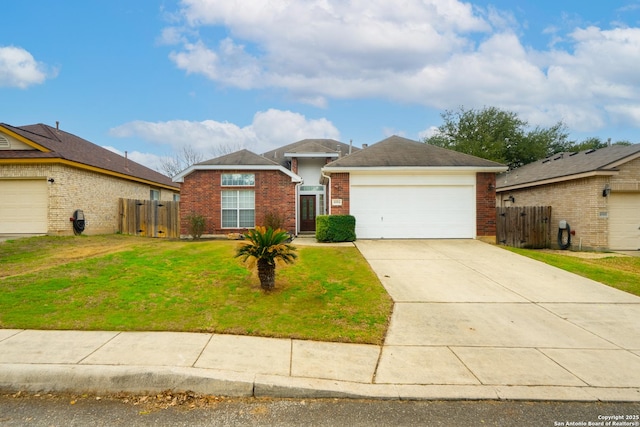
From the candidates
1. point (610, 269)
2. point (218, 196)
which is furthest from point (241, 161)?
point (610, 269)

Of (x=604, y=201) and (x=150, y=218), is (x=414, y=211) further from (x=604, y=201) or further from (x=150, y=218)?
(x=150, y=218)

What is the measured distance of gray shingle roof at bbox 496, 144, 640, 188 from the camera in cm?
1390

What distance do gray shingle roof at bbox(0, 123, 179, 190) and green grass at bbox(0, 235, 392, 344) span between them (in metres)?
6.07

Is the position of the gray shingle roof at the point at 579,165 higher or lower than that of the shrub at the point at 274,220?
higher

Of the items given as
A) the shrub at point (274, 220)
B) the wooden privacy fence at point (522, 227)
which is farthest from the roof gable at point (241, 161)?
the wooden privacy fence at point (522, 227)

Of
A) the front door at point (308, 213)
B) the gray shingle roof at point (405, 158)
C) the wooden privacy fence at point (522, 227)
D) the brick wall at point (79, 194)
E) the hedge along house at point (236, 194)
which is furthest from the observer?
the front door at point (308, 213)

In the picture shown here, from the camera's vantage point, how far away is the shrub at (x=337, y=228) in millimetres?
13500

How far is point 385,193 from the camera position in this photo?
46.7 feet

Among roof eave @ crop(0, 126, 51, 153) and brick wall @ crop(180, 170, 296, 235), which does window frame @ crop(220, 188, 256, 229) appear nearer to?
brick wall @ crop(180, 170, 296, 235)

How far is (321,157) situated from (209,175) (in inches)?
263

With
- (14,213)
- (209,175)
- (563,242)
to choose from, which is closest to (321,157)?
(209,175)

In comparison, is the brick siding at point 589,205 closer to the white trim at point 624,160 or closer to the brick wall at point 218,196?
the white trim at point 624,160

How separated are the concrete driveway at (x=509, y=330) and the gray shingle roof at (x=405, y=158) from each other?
5.68 m

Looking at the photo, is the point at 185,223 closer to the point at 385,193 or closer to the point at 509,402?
the point at 385,193
